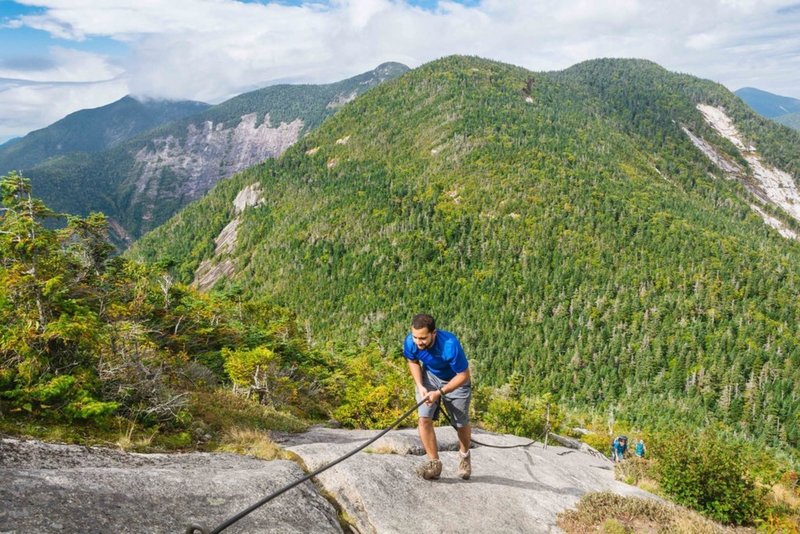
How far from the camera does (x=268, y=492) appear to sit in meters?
6.88

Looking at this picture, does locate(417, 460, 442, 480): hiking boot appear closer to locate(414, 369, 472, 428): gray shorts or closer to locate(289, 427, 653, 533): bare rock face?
locate(289, 427, 653, 533): bare rock face

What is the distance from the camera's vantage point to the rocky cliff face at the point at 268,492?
516 centimetres

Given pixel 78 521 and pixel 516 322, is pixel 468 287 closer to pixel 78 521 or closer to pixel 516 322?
pixel 516 322

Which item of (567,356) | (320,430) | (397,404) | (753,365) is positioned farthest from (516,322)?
(320,430)

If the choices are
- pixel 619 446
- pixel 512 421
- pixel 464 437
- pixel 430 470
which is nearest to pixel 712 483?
pixel 464 437

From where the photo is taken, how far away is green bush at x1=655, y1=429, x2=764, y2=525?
44.9 feet

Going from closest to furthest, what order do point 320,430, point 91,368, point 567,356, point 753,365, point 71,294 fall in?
point 91,368 < point 71,294 < point 320,430 < point 753,365 < point 567,356

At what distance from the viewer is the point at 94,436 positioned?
8.27m

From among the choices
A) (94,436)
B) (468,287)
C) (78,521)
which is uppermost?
(78,521)

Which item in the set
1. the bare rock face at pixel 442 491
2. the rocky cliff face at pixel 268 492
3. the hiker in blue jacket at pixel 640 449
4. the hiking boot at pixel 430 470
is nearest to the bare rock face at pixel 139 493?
the rocky cliff face at pixel 268 492

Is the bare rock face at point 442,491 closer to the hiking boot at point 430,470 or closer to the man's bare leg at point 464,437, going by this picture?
the hiking boot at point 430,470

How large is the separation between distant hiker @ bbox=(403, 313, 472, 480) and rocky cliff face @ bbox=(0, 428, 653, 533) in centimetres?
112

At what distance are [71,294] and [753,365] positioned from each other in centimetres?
16575

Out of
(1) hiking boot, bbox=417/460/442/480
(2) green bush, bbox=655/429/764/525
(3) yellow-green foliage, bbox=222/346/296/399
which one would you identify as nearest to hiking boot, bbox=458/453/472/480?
(1) hiking boot, bbox=417/460/442/480
